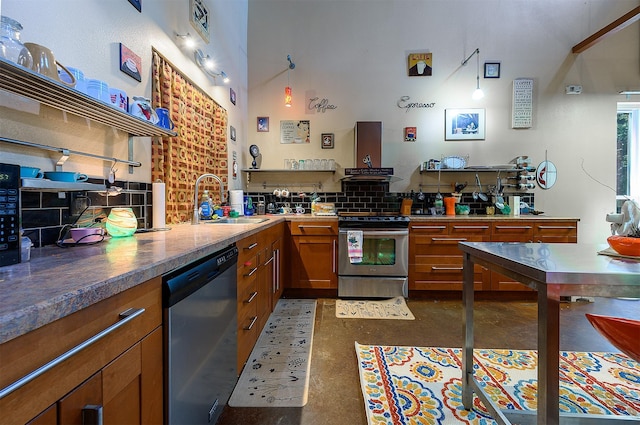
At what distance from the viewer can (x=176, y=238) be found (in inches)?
54.4

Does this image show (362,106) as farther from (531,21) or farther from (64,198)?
(64,198)

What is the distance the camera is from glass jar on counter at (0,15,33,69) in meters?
0.83

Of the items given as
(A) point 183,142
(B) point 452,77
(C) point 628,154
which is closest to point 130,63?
(A) point 183,142

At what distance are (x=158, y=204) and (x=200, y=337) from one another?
3.24 feet

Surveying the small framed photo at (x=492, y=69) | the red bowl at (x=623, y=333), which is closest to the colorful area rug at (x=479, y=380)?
the red bowl at (x=623, y=333)

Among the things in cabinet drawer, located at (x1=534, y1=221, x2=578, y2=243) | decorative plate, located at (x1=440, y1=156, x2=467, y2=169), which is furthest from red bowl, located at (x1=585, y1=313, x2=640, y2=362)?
decorative plate, located at (x1=440, y1=156, x2=467, y2=169)

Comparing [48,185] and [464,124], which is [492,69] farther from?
[48,185]

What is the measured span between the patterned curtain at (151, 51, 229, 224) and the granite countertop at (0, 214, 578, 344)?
790mm

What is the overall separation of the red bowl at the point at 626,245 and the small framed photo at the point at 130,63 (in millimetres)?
2508

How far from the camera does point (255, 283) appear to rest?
77.9 inches

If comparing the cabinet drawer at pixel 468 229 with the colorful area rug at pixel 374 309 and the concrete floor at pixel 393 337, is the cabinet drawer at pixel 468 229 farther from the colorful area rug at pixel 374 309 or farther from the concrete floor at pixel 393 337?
the colorful area rug at pixel 374 309

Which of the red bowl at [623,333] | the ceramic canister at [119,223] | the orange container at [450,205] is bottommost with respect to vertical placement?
the red bowl at [623,333]

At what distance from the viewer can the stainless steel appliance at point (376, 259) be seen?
3.03 metres

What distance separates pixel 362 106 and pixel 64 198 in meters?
3.31
